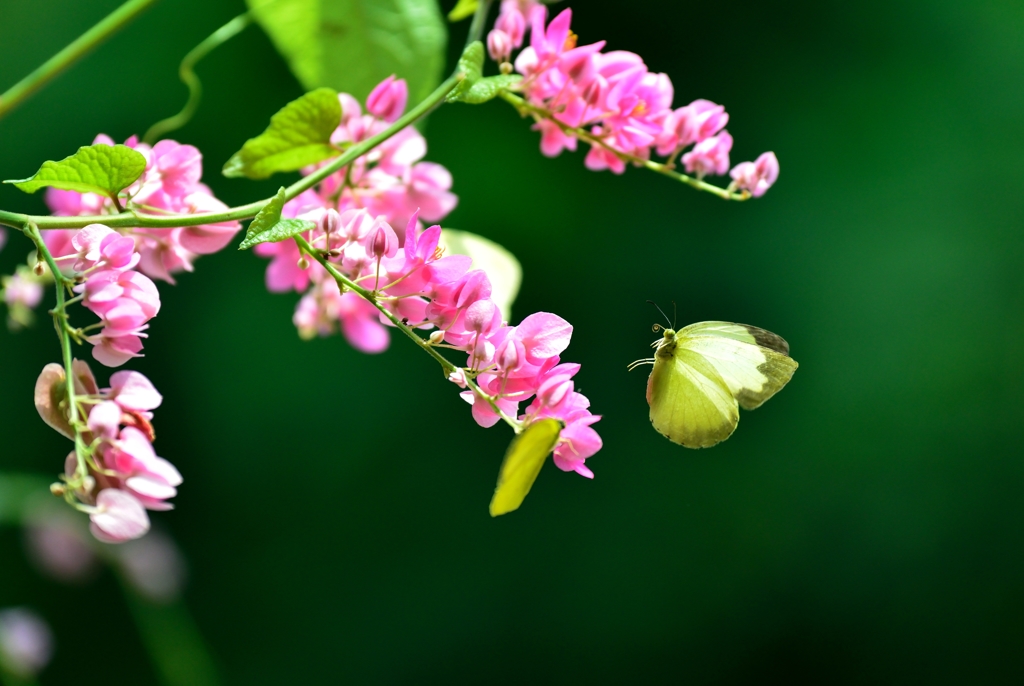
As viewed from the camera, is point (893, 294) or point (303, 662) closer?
point (303, 662)

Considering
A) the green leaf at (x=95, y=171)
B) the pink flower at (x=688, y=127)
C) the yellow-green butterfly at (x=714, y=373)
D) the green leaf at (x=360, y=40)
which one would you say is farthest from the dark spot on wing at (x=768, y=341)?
the green leaf at (x=95, y=171)

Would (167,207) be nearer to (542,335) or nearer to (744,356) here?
(542,335)

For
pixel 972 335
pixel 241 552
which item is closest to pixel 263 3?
pixel 241 552

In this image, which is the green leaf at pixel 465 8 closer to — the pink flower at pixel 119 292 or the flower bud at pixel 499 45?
the flower bud at pixel 499 45

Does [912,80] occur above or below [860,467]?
above

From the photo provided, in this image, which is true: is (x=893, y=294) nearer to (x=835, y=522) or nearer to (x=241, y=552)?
(x=835, y=522)

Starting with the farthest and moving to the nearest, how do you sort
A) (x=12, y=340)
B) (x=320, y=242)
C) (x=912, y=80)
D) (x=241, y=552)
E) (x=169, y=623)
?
(x=912, y=80) < (x=241, y=552) < (x=12, y=340) < (x=169, y=623) < (x=320, y=242)
